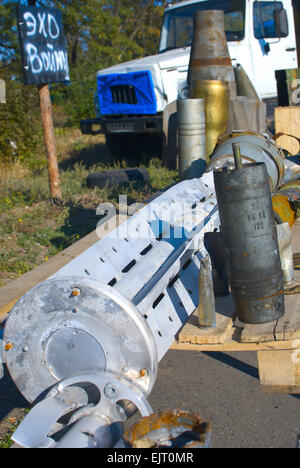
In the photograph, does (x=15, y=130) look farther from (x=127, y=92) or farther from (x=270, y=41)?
(x=270, y=41)

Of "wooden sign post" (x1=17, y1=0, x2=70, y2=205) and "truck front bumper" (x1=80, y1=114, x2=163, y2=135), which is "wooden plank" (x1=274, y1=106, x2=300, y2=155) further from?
"wooden sign post" (x1=17, y1=0, x2=70, y2=205)

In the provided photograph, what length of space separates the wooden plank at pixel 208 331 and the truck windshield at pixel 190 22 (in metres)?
6.88

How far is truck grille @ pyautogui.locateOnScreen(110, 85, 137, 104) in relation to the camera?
27.8 ft

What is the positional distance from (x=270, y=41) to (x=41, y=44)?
462 centimetres

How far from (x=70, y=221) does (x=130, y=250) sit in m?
2.99

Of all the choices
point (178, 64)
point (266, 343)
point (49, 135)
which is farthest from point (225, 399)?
point (178, 64)

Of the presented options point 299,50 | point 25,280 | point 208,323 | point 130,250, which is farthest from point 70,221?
point 299,50

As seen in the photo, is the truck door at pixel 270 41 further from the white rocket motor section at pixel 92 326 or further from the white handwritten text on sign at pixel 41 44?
the white rocket motor section at pixel 92 326

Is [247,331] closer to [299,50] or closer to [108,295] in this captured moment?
[108,295]

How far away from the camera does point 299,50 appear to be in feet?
30.9

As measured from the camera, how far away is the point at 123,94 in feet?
28.2

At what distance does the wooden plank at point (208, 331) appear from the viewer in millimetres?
2375

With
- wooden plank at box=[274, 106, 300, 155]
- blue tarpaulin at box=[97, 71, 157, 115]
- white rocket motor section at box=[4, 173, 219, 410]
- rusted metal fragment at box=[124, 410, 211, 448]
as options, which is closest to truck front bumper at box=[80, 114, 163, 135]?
blue tarpaulin at box=[97, 71, 157, 115]

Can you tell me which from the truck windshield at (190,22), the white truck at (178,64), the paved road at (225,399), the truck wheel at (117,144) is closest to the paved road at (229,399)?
the paved road at (225,399)
